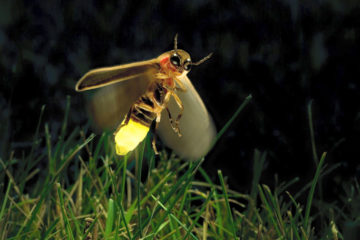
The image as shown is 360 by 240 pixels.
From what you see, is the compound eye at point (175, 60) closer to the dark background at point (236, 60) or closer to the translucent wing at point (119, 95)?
the translucent wing at point (119, 95)

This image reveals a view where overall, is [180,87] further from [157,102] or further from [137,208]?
[137,208]

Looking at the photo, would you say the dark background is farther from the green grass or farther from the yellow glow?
the yellow glow

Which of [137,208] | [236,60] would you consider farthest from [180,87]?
[236,60]

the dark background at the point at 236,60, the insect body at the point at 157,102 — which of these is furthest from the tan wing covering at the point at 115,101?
the dark background at the point at 236,60

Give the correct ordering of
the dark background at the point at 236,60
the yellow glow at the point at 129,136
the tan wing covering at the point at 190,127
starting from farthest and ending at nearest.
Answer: the dark background at the point at 236,60
the tan wing covering at the point at 190,127
the yellow glow at the point at 129,136

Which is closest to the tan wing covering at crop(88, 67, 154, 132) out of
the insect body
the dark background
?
the insect body

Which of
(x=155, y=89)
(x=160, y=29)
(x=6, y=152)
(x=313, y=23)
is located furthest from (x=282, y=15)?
(x=6, y=152)
